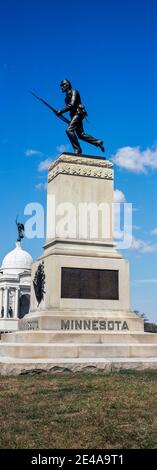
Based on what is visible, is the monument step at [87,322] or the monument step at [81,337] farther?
the monument step at [87,322]

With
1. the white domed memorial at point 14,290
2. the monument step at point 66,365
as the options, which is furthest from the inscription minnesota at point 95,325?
the white domed memorial at point 14,290

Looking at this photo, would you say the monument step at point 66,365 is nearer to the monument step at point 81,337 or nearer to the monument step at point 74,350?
the monument step at point 74,350

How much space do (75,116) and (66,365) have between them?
10293mm

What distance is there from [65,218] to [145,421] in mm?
10923

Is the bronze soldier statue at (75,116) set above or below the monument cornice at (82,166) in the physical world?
above

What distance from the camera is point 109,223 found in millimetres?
18344

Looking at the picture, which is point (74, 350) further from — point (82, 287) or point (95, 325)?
point (82, 287)

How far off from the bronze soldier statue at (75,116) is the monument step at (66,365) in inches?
351

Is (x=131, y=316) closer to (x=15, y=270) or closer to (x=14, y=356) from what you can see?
(x=14, y=356)

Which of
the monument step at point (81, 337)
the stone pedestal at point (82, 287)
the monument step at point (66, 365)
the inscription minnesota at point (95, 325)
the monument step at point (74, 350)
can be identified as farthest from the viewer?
the inscription minnesota at point (95, 325)

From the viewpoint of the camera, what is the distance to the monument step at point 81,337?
14.9 m

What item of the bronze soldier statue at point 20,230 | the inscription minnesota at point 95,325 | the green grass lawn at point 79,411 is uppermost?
the bronze soldier statue at point 20,230

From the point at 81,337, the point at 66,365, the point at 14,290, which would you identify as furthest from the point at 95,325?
the point at 14,290
